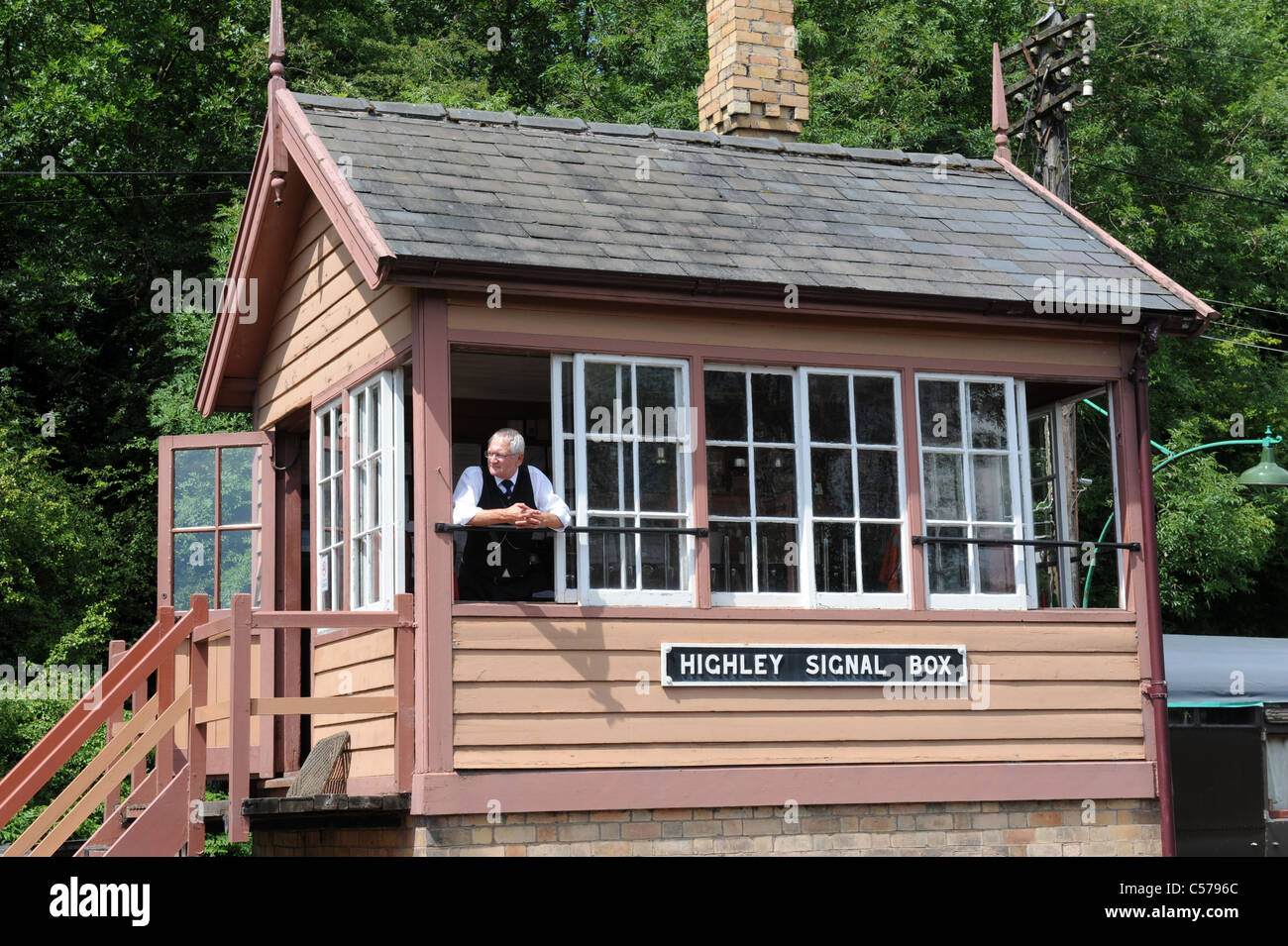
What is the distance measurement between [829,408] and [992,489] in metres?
1.21

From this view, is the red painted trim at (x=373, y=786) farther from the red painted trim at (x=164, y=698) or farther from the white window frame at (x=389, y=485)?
Answer: the red painted trim at (x=164, y=698)

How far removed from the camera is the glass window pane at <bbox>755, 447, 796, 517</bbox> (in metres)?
9.53

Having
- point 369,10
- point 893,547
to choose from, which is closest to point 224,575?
point 893,547

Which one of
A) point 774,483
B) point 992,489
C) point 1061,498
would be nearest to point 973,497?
point 992,489

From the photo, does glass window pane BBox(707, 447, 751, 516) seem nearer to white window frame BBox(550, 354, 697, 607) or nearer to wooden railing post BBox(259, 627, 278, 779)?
white window frame BBox(550, 354, 697, 607)

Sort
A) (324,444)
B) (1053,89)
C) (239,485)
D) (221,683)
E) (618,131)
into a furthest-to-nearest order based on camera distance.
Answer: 1. (1053,89)
2. (239,485)
3. (221,683)
4. (618,131)
5. (324,444)

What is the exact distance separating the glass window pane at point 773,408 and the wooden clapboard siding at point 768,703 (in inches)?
45.0

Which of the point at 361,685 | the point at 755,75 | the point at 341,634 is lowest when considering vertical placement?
the point at 361,685

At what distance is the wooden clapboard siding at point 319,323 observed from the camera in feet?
31.5

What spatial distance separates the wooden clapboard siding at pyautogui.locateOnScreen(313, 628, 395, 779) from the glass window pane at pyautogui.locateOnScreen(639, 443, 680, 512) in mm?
1640

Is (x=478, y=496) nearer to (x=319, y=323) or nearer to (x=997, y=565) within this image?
(x=319, y=323)

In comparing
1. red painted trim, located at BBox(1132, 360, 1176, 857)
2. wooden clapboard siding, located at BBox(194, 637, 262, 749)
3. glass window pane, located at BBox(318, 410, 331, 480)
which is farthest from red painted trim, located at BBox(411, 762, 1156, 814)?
wooden clapboard siding, located at BBox(194, 637, 262, 749)

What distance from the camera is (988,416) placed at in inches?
401

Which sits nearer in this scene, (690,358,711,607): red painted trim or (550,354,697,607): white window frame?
(550,354,697,607): white window frame
